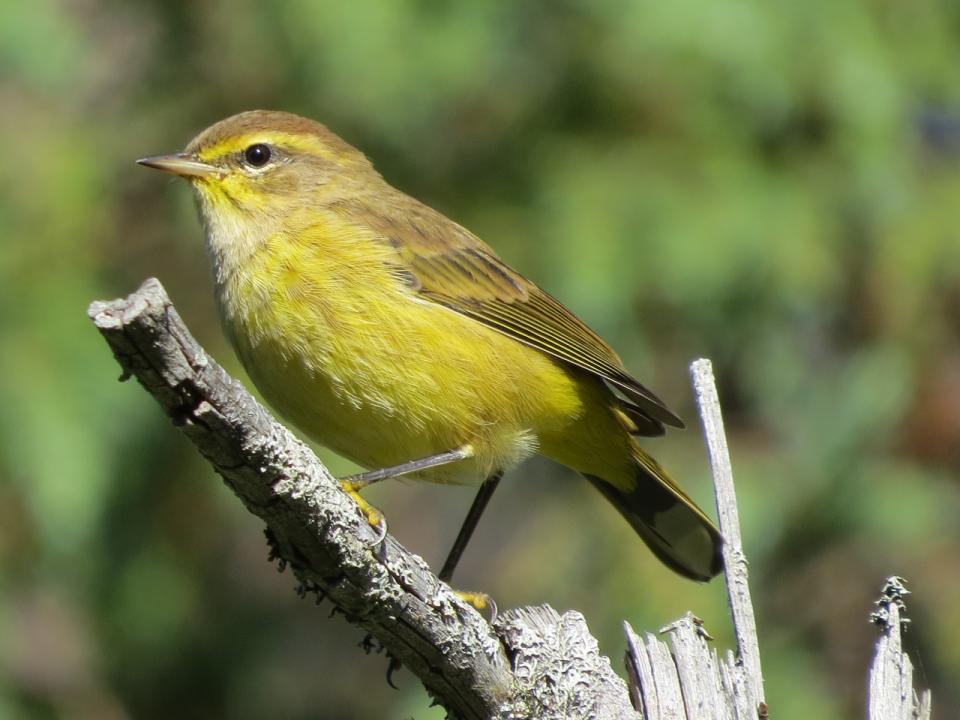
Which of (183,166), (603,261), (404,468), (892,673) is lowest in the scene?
(892,673)

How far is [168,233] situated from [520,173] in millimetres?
1760

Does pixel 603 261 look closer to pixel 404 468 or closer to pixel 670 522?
pixel 670 522

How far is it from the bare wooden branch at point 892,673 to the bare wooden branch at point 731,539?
285 mm

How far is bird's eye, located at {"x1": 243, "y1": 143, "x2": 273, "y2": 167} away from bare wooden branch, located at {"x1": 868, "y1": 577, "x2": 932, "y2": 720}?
112 inches

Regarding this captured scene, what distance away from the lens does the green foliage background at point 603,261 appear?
607 centimetres

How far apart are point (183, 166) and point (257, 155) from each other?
1.06 feet

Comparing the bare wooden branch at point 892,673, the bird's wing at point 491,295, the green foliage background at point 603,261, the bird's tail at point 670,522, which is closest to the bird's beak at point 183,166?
the bird's wing at point 491,295

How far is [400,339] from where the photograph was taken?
4.42 m

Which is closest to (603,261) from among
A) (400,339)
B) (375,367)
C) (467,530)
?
(467,530)

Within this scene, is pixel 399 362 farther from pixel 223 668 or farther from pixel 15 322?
pixel 223 668

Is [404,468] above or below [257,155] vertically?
below

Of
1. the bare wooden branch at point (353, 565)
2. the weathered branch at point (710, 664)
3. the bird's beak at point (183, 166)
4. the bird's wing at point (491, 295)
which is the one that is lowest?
the bare wooden branch at point (353, 565)

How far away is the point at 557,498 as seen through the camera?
6934 mm

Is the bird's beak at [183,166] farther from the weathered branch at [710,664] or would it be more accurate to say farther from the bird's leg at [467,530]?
the weathered branch at [710,664]
